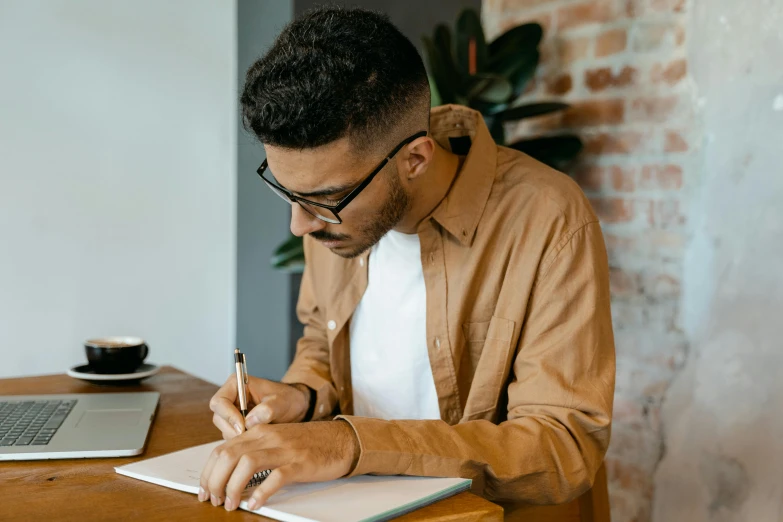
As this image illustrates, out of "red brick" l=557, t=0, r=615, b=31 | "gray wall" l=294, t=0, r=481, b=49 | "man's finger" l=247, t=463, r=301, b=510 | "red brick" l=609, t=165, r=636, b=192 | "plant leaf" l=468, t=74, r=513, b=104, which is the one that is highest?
"gray wall" l=294, t=0, r=481, b=49

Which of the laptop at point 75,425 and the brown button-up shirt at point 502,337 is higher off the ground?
the brown button-up shirt at point 502,337

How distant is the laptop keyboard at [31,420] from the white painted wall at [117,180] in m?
1.59

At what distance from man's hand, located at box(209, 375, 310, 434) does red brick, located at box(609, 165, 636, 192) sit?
105 cm

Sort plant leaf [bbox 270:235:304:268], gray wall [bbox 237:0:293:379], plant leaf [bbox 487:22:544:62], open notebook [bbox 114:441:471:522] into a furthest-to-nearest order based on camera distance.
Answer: gray wall [bbox 237:0:293:379] < plant leaf [bbox 270:235:304:268] < plant leaf [bbox 487:22:544:62] < open notebook [bbox 114:441:471:522]

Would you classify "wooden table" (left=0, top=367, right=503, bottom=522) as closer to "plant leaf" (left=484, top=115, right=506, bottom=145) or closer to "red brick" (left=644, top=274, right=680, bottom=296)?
"red brick" (left=644, top=274, right=680, bottom=296)

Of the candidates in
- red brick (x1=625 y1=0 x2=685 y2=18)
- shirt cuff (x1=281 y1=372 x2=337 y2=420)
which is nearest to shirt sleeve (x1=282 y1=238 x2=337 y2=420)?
shirt cuff (x1=281 y1=372 x2=337 y2=420)

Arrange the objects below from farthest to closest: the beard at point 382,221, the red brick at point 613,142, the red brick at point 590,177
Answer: the red brick at point 590,177, the red brick at point 613,142, the beard at point 382,221

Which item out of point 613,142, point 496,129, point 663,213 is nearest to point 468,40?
point 496,129

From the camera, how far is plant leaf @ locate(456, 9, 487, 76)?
224 cm

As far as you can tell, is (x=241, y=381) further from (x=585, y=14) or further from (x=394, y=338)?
(x=585, y=14)

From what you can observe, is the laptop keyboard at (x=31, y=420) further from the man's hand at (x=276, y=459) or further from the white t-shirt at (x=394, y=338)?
the white t-shirt at (x=394, y=338)

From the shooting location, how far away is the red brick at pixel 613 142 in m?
2.02

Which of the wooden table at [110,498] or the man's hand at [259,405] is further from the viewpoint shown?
the man's hand at [259,405]

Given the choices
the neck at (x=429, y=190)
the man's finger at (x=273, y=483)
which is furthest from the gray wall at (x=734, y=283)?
the man's finger at (x=273, y=483)
